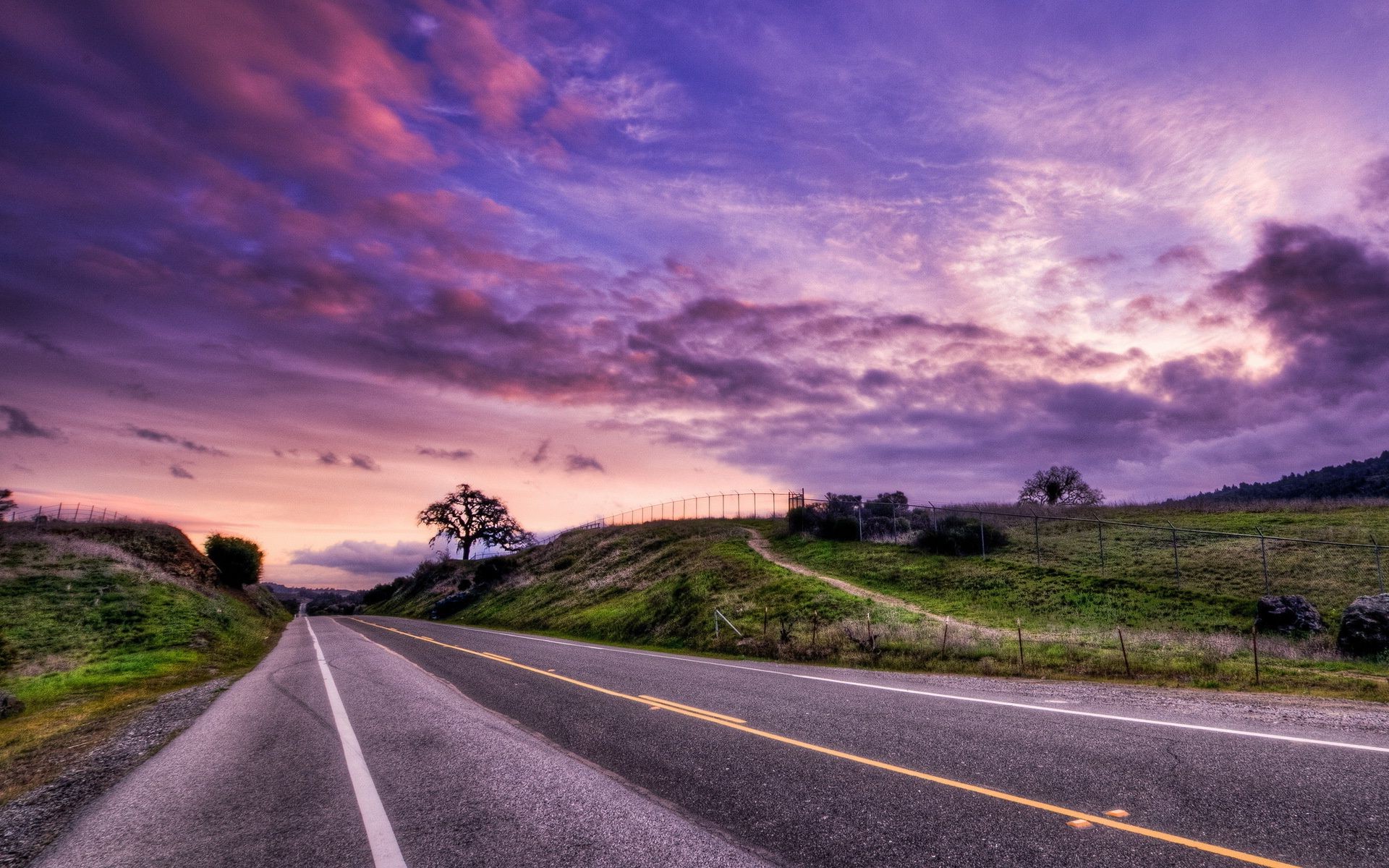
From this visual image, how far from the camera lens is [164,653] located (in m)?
23.9

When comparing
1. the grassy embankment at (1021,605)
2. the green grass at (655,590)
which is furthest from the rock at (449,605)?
the grassy embankment at (1021,605)

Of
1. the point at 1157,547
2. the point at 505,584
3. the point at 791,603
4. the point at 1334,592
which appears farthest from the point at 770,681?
the point at 505,584

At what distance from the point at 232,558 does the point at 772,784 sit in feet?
234

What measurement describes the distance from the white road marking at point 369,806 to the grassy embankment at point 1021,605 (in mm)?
12283

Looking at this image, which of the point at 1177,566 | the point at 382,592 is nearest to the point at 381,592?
the point at 382,592

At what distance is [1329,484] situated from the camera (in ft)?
336

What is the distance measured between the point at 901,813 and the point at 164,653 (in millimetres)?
28797

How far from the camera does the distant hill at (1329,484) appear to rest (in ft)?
246

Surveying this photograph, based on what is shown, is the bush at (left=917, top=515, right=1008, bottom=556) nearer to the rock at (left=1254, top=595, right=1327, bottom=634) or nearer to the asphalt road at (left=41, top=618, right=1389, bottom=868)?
the rock at (left=1254, top=595, right=1327, bottom=634)

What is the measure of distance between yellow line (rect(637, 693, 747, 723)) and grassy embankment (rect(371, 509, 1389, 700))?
24.2ft

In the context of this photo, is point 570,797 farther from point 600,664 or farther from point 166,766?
point 600,664

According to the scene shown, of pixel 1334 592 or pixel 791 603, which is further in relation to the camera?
pixel 791 603

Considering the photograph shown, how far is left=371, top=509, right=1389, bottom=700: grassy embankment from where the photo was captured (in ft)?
50.9

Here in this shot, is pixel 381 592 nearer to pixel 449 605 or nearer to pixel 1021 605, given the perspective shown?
pixel 449 605
